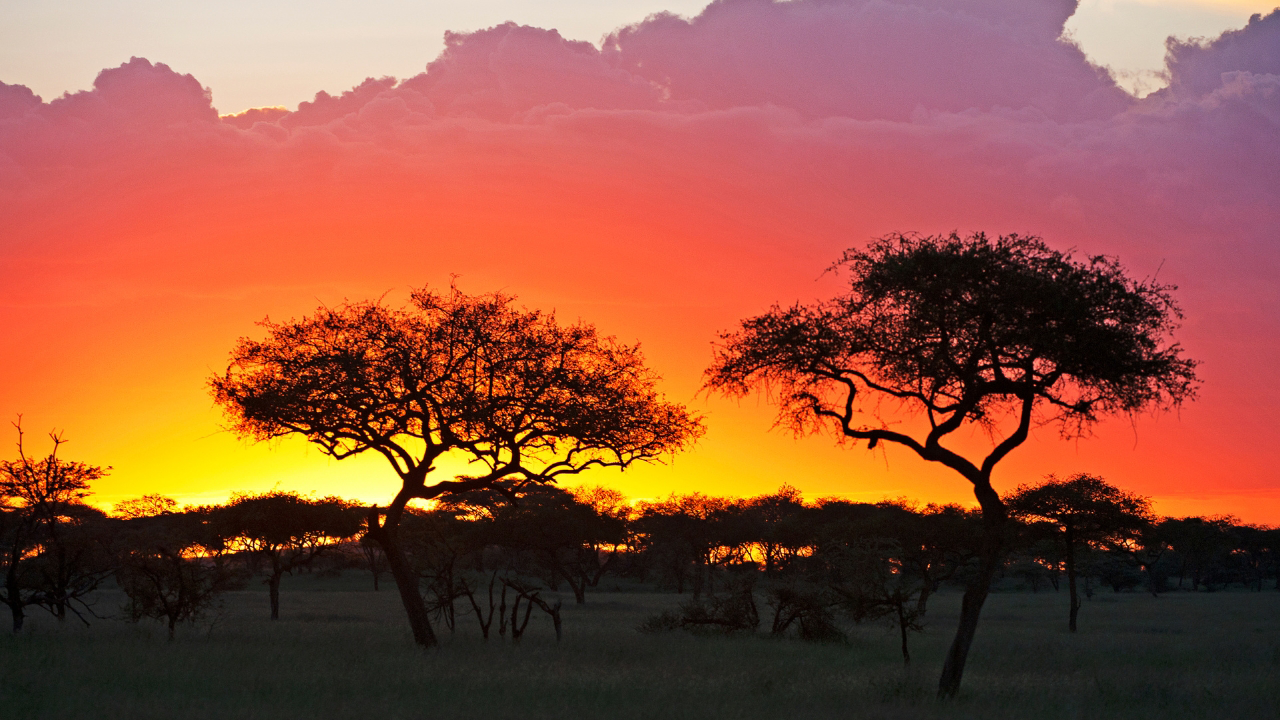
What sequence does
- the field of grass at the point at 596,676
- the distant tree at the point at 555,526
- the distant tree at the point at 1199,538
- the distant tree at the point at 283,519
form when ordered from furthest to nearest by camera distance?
the distant tree at the point at 1199,538 < the distant tree at the point at 555,526 < the distant tree at the point at 283,519 < the field of grass at the point at 596,676

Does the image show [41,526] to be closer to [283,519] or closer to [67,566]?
[67,566]

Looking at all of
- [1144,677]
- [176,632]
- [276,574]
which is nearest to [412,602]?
[176,632]

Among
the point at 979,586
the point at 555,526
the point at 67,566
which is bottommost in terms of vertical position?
the point at 67,566

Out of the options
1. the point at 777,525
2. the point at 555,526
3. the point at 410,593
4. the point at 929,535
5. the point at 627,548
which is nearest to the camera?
the point at 410,593

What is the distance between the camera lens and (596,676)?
75.7 feet

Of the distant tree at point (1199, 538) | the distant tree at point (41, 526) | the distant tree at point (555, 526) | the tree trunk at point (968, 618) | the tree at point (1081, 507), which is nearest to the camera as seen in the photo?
the tree trunk at point (968, 618)

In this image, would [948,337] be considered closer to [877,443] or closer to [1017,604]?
[877,443]

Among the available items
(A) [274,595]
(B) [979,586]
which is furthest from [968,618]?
(A) [274,595]

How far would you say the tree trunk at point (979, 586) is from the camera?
771 inches

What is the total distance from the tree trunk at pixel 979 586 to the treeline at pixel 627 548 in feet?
1.14

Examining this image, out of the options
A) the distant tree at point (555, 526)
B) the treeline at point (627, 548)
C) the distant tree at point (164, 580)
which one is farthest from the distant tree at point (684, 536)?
the distant tree at point (164, 580)

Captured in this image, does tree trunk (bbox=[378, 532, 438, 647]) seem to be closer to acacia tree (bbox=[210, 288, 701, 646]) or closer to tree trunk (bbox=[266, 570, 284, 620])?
acacia tree (bbox=[210, 288, 701, 646])

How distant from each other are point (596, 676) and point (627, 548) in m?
80.1

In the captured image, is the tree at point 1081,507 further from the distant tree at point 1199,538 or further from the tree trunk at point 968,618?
the distant tree at point 1199,538
